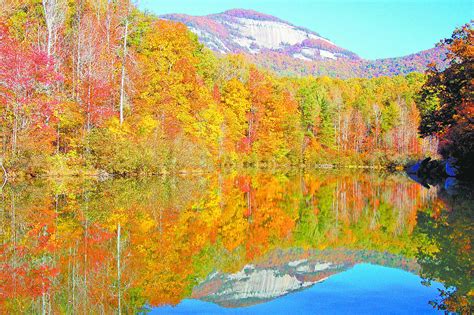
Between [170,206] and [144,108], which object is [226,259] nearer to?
[170,206]

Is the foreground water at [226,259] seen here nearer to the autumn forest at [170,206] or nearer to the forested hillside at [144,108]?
the autumn forest at [170,206]

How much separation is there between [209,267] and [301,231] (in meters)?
3.73

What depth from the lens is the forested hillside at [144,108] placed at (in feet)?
76.0

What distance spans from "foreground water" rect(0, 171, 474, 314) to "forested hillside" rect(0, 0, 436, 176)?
10713 mm

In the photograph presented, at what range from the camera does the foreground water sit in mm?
5406

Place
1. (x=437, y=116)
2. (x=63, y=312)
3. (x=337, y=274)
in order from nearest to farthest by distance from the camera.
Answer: (x=63, y=312) → (x=337, y=274) → (x=437, y=116)

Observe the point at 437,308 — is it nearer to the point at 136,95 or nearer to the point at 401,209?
the point at 401,209

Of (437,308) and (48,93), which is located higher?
(48,93)

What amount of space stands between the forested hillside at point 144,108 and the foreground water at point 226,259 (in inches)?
422

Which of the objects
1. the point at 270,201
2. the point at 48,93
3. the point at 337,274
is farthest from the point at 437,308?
the point at 48,93

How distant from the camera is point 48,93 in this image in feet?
80.3

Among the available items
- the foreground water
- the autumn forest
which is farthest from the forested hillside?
the foreground water

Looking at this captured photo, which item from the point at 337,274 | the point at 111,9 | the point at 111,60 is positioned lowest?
the point at 337,274

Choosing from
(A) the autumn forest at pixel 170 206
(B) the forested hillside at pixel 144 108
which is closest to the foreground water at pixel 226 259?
(A) the autumn forest at pixel 170 206
